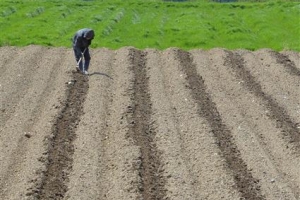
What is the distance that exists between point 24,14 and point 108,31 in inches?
203

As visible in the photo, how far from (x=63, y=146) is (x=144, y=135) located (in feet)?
5.71

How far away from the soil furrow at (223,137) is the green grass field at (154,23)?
16.3ft

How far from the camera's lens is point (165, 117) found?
13.1m

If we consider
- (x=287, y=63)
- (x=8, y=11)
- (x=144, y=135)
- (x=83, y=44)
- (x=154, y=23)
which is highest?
(x=83, y=44)

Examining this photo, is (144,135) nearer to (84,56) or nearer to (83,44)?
(83,44)

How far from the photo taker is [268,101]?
579 inches

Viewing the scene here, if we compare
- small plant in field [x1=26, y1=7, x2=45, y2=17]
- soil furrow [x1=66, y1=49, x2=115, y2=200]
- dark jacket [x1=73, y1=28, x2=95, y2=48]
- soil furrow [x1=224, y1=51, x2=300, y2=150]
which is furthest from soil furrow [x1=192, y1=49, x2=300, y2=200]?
small plant in field [x1=26, y1=7, x2=45, y2=17]

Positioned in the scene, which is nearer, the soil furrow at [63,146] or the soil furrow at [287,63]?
the soil furrow at [63,146]

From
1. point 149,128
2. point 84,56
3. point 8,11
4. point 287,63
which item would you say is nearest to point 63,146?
point 149,128

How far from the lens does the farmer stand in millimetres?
15656

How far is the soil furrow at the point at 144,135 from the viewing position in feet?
32.4

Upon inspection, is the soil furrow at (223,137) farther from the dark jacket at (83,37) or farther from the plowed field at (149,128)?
the dark jacket at (83,37)

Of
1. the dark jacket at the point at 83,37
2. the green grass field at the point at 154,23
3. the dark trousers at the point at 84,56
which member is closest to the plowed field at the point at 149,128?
the dark trousers at the point at 84,56

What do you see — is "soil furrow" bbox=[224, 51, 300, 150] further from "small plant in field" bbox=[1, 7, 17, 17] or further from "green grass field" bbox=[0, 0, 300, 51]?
"small plant in field" bbox=[1, 7, 17, 17]
